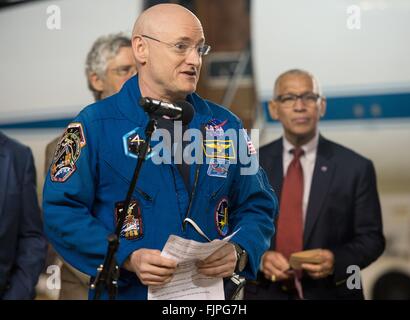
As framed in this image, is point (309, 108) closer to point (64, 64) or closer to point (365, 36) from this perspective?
point (365, 36)

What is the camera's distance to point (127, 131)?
3010mm

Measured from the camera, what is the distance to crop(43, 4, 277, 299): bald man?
9.45 feet

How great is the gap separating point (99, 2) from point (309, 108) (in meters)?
1.34

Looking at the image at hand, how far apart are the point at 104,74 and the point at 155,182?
1298mm

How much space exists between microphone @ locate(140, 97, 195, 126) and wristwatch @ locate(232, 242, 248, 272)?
18.5 inches

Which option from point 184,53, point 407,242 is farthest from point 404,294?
point 184,53

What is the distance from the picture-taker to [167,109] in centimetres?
267

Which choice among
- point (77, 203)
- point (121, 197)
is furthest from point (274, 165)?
point (77, 203)

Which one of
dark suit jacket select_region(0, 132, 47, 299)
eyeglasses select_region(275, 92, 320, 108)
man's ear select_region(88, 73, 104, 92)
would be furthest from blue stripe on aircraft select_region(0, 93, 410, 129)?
dark suit jacket select_region(0, 132, 47, 299)

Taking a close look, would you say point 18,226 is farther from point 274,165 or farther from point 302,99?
point 302,99

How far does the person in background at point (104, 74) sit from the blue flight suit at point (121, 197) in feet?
3.20

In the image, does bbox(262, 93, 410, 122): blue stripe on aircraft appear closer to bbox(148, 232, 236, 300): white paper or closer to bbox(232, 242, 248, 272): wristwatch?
bbox(232, 242, 248, 272): wristwatch

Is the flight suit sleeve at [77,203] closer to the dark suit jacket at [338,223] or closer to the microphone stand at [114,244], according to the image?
the microphone stand at [114,244]

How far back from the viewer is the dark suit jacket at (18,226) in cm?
385
